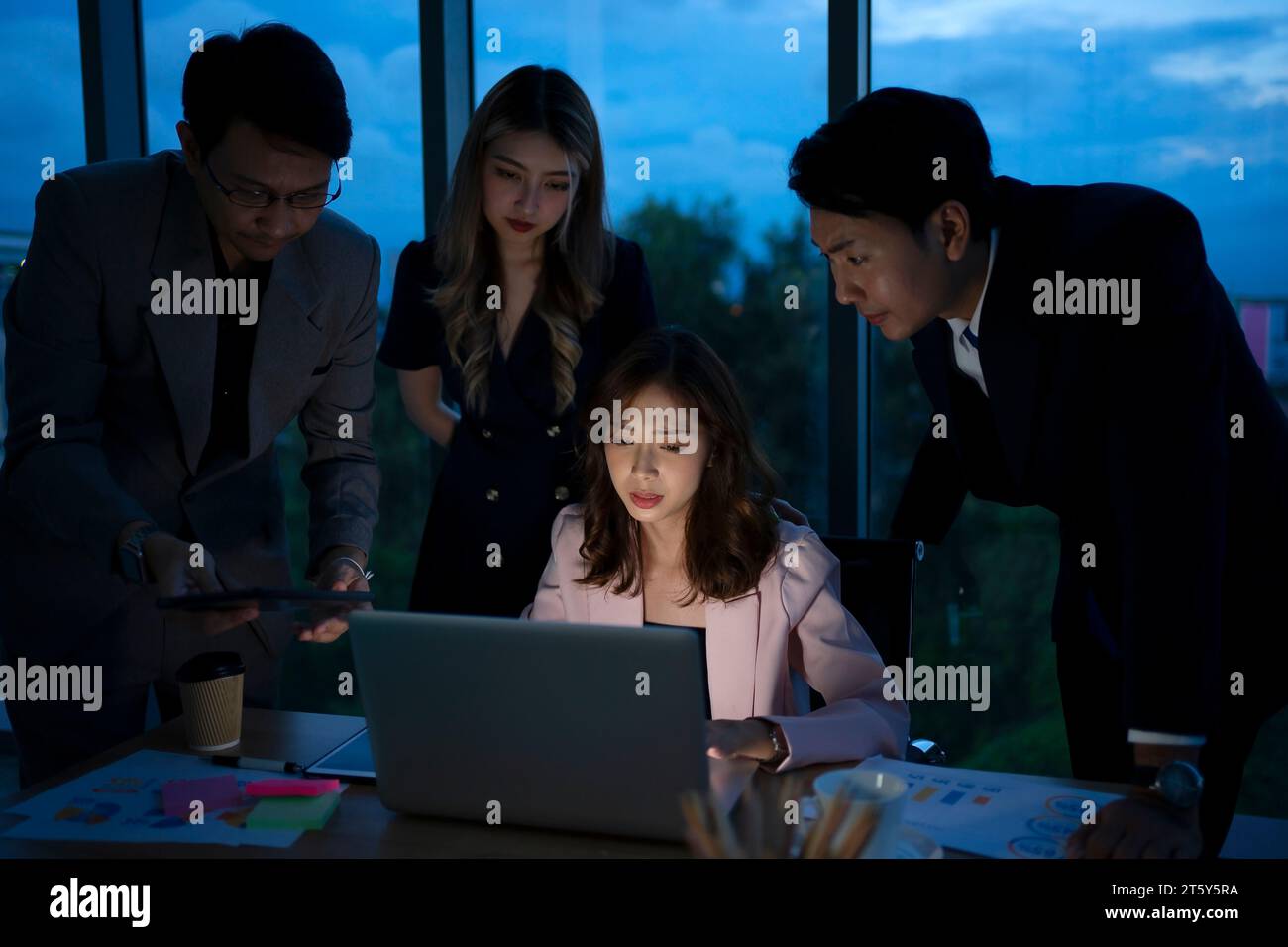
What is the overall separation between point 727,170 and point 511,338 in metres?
0.95

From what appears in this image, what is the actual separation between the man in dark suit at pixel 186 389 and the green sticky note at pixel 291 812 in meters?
0.34

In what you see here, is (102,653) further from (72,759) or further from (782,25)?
(782,25)

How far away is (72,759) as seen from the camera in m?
2.07

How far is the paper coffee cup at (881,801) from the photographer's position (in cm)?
114

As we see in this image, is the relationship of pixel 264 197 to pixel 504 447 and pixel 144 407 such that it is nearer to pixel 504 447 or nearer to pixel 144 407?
pixel 144 407

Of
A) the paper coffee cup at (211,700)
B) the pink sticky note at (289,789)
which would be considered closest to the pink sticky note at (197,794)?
the pink sticky note at (289,789)

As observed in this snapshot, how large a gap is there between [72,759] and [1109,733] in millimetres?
2021

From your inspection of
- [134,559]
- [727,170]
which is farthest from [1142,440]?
[727,170]

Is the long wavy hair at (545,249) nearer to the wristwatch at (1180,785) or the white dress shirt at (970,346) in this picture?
the white dress shirt at (970,346)

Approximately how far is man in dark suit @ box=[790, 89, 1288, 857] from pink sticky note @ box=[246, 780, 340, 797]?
1.01 m

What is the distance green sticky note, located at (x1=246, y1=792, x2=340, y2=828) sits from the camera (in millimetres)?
1401
